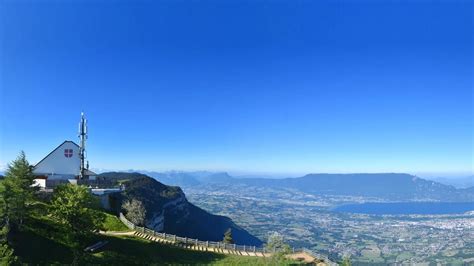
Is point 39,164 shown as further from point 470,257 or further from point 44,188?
point 470,257

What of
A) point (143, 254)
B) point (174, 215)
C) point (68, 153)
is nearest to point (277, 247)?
point (143, 254)

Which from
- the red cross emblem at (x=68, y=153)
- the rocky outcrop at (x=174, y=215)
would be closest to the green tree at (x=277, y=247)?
the red cross emblem at (x=68, y=153)

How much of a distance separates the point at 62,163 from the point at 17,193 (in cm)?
2795

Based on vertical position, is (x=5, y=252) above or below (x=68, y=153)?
below

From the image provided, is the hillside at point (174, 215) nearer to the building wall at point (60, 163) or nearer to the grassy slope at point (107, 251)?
the building wall at point (60, 163)

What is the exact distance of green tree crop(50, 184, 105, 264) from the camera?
110ft

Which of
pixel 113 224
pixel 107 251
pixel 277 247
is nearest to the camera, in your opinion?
pixel 107 251

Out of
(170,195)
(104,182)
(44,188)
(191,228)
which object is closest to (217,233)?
(191,228)

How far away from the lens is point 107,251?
40781 millimetres

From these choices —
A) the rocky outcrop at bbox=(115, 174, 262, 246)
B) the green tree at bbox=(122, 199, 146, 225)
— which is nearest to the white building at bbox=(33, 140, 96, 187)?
the green tree at bbox=(122, 199, 146, 225)

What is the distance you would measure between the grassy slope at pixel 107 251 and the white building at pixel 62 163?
19.5m

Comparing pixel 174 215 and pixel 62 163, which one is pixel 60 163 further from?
pixel 174 215

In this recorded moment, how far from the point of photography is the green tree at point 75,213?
1323 inches

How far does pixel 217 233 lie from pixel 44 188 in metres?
109
